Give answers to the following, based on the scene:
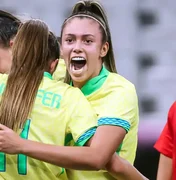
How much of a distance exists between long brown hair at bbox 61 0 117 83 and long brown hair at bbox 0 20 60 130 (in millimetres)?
230

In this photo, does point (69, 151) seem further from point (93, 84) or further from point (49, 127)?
point (93, 84)

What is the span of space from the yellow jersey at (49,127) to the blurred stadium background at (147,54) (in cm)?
319

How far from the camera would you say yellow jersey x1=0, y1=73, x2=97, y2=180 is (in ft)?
8.24

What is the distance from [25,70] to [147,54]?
323cm

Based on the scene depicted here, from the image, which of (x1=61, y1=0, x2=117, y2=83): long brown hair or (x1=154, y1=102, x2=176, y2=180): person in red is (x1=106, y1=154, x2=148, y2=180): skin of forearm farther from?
(x1=61, y1=0, x2=117, y2=83): long brown hair

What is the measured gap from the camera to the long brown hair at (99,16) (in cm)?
284

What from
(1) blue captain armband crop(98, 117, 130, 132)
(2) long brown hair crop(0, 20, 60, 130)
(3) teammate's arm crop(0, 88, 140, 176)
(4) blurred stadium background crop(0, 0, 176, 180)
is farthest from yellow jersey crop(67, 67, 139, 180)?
(4) blurred stadium background crop(0, 0, 176, 180)

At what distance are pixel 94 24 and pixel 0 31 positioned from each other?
0.45m

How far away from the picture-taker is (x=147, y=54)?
18.9ft

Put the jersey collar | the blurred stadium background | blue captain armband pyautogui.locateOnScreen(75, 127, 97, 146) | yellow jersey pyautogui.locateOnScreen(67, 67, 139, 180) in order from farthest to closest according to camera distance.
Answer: the blurred stadium background
the jersey collar
yellow jersey pyautogui.locateOnScreen(67, 67, 139, 180)
blue captain armband pyautogui.locateOnScreen(75, 127, 97, 146)

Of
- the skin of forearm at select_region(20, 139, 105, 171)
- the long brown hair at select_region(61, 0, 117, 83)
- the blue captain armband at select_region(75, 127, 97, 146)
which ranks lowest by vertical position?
the skin of forearm at select_region(20, 139, 105, 171)

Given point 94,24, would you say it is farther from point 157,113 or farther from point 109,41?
point 157,113

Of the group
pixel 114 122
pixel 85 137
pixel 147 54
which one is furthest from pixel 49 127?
pixel 147 54

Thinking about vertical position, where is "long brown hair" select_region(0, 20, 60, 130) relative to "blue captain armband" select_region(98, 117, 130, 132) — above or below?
above
